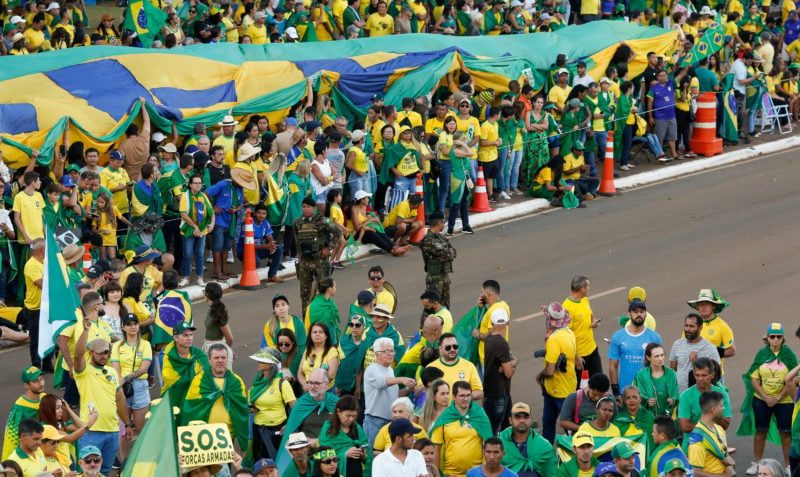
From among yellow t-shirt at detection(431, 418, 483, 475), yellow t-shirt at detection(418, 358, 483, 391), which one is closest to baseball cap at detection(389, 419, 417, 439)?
yellow t-shirt at detection(431, 418, 483, 475)

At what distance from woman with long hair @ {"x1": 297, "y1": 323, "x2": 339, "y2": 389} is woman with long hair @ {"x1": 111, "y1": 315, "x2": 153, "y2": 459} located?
5.21 ft

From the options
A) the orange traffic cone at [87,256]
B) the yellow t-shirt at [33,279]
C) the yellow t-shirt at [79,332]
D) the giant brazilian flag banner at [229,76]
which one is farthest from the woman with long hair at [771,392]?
the giant brazilian flag banner at [229,76]

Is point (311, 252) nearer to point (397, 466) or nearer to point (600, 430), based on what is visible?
point (600, 430)

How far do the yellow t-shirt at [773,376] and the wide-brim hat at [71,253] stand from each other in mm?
8454

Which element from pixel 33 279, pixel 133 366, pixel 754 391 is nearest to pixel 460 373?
pixel 754 391

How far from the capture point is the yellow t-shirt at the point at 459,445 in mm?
14719

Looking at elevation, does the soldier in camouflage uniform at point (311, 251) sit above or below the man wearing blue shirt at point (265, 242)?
above

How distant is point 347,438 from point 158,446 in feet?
12.1

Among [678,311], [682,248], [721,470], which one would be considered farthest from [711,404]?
[682,248]

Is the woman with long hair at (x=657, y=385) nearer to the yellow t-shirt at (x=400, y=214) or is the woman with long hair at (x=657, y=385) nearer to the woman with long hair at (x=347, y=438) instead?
the woman with long hair at (x=347, y=438)

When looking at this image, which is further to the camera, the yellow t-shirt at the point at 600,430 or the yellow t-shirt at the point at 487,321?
the yellow t-shirt at the point at 487,321

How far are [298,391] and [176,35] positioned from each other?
44.3 feet

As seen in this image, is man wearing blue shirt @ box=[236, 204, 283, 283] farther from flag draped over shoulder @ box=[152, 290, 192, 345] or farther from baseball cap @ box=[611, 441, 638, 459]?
baseball cap @ box=[611, 441, 638, 459]

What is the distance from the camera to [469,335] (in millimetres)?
17281
